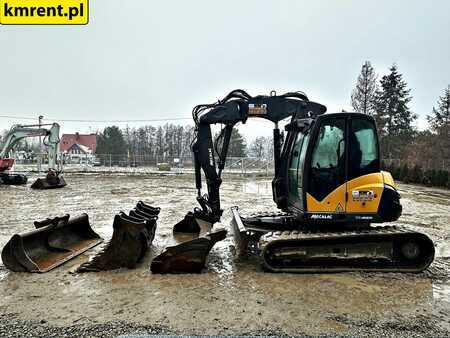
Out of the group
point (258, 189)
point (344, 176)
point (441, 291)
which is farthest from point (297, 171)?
point (258, 189)

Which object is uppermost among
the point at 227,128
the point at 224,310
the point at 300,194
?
the point at 227,128

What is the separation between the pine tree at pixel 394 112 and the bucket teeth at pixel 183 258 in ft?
120

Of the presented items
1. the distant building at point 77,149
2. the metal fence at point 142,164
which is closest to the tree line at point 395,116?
the metal fence at point 142,164

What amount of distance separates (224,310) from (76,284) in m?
2.07

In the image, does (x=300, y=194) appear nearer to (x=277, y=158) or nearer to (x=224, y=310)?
(x=277, y=158)

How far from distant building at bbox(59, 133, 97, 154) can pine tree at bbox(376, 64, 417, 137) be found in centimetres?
5708

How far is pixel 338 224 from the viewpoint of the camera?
5637 millimetres

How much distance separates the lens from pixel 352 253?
534cm

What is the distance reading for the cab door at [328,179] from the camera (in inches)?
216

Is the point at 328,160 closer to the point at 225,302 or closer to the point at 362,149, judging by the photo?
the point at 362,149

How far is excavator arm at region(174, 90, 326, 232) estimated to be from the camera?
244 inches

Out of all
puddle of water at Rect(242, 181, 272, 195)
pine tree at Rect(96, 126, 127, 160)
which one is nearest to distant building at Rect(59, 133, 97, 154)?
pine tree at Rect(96, 126, 127, 160)

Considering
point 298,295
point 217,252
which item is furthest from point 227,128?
point 298,295

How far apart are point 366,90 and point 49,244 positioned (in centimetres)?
3626
